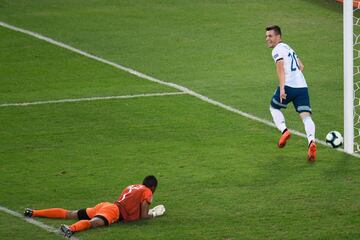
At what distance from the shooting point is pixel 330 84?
19.8 meters

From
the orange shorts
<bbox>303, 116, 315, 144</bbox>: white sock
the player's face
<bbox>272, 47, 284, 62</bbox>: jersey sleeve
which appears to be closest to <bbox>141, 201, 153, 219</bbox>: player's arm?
the orange shorts

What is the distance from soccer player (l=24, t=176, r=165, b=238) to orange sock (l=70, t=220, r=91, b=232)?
2.1 inches

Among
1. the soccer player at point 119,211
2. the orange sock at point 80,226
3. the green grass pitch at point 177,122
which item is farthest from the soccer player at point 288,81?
the orange sock at point 80,226

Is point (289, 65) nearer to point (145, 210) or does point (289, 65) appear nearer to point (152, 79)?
point (145, 210)

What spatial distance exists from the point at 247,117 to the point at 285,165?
2.63 meters

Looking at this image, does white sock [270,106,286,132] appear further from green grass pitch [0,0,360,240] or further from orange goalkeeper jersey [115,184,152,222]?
orange goalkeeper jersey [115,184,152,222]

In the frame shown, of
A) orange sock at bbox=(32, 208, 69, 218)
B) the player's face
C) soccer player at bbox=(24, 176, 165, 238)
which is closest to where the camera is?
soccer player at bbox=(24, 176, 165, 238)

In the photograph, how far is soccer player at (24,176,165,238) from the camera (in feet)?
41.8

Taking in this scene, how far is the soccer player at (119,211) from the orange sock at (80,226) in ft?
0.18

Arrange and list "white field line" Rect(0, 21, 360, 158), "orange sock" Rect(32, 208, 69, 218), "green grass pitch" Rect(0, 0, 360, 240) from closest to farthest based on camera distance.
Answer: "orange sock" Rect(32, 208, 69, 218), "green grass pitch" Rect(0, 0, 360, 240), "white field line" Rect(0, 21, 360, 158)

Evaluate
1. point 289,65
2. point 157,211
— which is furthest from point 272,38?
point 157,211

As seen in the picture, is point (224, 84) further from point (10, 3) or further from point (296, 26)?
point (10, 3)

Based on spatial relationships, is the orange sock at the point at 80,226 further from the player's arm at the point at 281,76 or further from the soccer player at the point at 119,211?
the player's arm at the point at 281,76

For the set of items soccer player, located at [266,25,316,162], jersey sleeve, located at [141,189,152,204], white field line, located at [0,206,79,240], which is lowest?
white field line, located at [0,206,79,240]
